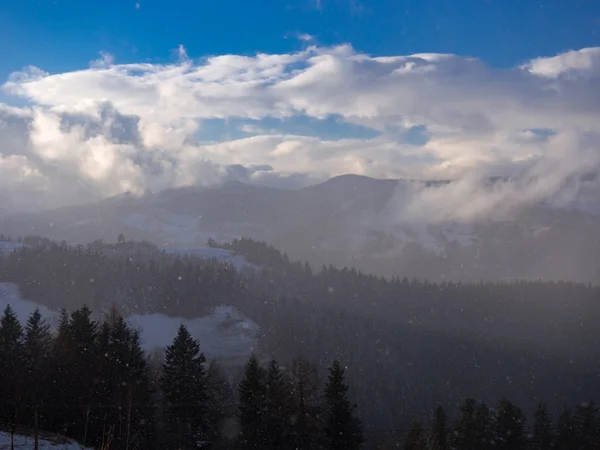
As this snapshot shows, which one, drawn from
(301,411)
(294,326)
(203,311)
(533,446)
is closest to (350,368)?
(294,326)

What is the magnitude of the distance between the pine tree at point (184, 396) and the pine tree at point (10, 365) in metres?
10.2

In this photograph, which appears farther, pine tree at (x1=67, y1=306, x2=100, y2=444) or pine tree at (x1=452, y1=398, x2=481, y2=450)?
pine tree at (x1=452, y1=398, x2=481, y2=450)

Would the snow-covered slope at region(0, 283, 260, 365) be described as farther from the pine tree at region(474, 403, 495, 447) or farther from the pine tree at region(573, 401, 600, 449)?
the pine tree at region(573, 401, 600, 449)

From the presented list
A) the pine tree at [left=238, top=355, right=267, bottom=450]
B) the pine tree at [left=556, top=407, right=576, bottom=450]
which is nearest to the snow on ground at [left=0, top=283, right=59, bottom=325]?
the pine tree at [left=238, top=355, right=267, bottom=450]

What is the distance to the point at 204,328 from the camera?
575 feet

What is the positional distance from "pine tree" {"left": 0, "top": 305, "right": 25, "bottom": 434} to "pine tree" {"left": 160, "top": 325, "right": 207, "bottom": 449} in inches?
402

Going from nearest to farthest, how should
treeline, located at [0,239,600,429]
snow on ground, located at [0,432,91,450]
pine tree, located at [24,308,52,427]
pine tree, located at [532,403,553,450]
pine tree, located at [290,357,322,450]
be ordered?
snow on ground, located at [0,432,91,450] → pine tree, located at [24,308,52,427] → pine tree, located at [290,357,322,450] → pine tree, located at [532,403,553,450] → treeline, located at [0,239,600,429]

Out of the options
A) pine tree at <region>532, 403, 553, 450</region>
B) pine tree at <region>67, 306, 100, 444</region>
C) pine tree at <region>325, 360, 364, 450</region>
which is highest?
pine tree at <region>67, 306, 100, 444</region>

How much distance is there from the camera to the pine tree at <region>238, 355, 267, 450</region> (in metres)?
41.8

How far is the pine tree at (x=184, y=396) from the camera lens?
135ft

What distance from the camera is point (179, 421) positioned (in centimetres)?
4119

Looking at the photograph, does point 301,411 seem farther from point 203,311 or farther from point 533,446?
point 203,311

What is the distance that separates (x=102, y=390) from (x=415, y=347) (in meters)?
138

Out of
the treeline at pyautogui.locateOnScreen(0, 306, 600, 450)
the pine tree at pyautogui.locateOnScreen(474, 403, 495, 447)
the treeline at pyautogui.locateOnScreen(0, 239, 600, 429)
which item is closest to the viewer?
the treeline at pyautogui.locateOnScreen(0, 306, 600, 450)
